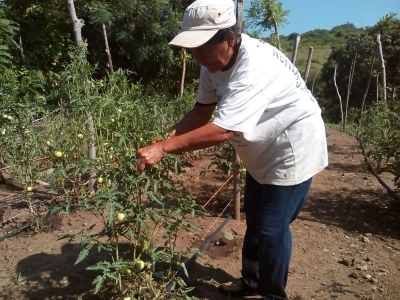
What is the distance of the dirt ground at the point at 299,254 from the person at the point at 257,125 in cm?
46

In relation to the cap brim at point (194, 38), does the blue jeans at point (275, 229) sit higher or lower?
lower

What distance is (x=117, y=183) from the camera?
1.99 m

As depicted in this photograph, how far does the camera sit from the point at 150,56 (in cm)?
948

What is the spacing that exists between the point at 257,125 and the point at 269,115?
71 millimetres

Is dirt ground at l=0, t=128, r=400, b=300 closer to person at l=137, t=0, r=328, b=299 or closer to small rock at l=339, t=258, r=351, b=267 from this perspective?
small rock at l=339, t=258, r=351, b=267

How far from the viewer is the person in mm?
1757

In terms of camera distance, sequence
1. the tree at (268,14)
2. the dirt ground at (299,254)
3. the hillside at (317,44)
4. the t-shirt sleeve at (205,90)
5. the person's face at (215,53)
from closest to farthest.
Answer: the person's face at (215,53), the t-shirt sleeve at (205,90), the dirt ground at (299,254), the tree at (268,14), the hillside at (317,44)

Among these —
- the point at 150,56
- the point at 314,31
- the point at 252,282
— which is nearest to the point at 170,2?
the point at 150,56

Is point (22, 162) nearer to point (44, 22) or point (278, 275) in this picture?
point (278, 275)

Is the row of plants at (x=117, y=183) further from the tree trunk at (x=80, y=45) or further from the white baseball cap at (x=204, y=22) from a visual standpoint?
the white baseball cap at (x=204, y=22)

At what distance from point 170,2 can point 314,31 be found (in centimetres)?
4437

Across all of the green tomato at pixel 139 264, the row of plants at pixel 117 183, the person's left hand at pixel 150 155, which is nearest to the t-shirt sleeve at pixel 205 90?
the row of plants at pixel 117 183

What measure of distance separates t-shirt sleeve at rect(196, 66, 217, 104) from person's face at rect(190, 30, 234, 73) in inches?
14.0

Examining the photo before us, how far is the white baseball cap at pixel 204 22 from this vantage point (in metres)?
1.75
